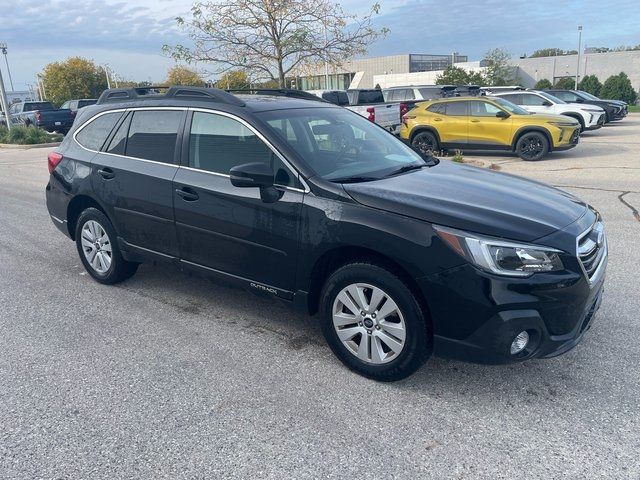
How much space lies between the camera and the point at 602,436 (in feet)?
9.45

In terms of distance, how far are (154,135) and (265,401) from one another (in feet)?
8.45

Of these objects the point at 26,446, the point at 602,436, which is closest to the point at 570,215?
the point at 602,436

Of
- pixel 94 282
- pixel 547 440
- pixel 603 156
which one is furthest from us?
pixel 603 156

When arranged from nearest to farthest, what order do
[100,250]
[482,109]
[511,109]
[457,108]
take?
[100,250] < [511,109] < [482,109] < [457,108]

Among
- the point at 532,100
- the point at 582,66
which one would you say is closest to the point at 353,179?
the point at 532,100

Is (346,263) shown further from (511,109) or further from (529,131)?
(511,109)

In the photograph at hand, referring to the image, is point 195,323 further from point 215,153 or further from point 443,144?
point 443,144

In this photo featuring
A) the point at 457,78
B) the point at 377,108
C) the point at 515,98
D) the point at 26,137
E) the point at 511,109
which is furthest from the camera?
the point at 457,78

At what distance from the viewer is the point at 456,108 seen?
14.8 meters

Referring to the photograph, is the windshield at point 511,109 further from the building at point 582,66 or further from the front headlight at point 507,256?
the building at point 582,66

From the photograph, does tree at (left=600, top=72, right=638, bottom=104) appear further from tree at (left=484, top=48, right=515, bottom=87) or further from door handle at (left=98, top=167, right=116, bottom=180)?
door handle at (left=98, top=167, right=116, bottom=180)

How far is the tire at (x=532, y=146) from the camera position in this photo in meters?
13.6

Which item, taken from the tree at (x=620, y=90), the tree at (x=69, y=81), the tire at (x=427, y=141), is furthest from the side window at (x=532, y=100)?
the tree at (x=69, y=81)

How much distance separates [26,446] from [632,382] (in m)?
3.58
